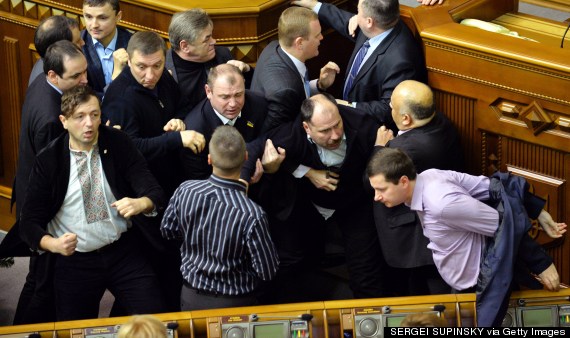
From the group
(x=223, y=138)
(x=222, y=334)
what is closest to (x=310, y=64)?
(x=223, y=138)

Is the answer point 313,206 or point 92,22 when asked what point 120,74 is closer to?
point 92,22

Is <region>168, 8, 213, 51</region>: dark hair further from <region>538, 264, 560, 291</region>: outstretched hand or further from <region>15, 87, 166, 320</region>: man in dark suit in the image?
<region>538, 264, 560, 291</region>: outstretched hand

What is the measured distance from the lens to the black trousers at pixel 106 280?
499cm

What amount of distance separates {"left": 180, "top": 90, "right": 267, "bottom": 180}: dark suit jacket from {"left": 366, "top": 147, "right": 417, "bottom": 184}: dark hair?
0.64 m

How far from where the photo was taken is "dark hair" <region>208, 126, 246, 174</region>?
4652 millimetres

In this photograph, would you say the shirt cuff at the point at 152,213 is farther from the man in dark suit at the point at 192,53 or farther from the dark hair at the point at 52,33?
the dark hair at the point at 52,33

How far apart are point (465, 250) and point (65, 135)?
5.30 ft

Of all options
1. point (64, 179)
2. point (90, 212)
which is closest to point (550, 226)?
point (90, 212)

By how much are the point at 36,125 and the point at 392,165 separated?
149 centimetres

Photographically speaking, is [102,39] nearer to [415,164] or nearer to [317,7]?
[317,7]

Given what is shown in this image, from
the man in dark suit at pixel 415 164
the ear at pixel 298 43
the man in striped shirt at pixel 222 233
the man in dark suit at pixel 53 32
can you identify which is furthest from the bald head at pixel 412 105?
the man in dark suit at pixel 53 32

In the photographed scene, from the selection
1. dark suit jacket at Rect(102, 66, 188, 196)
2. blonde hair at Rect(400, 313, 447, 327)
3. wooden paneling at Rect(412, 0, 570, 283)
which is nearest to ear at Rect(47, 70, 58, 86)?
dark suit jacket at Rect(102, 66, 188, 196)

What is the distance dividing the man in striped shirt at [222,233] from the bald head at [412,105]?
753mm

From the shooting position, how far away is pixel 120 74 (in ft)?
17.3
